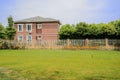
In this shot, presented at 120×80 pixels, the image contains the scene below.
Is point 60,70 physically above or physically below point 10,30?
below

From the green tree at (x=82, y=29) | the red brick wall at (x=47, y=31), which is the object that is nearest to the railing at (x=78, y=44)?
the green tree at (x=82, y=29)

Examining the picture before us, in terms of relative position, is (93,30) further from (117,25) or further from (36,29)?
(36,29)

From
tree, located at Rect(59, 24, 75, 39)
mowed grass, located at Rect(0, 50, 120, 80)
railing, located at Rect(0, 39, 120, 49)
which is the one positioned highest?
tree, located at Rect(59, 24, 75, 39)

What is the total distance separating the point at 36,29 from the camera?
4628 cm

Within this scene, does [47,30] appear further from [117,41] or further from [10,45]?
[117,41]

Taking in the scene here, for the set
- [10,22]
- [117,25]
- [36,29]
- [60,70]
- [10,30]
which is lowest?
[60,70]

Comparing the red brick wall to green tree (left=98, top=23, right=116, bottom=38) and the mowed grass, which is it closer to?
green tree (left=98, top=23, right=116, bottom=38)

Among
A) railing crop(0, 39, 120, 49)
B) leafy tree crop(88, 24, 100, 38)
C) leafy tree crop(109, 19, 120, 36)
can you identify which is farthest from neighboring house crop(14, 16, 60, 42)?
leafy tree crop(109, 19, 120, 36)

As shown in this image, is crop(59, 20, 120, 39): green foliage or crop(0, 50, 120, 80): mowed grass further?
crop(59, 20, 120, 39): green foliage

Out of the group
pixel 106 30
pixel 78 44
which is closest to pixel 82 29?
pixel 78 44

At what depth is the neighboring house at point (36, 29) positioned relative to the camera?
45.4 m

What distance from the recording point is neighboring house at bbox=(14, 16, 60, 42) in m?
45.4

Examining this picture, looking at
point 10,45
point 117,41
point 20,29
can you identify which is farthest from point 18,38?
point 117,41

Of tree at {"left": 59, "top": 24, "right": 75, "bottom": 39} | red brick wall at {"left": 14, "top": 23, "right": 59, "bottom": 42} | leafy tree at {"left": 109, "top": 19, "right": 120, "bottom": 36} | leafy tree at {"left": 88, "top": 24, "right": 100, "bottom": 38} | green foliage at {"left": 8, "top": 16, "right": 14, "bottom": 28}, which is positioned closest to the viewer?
leafy tree at {"left": 109, "top": 19, "right": 120, "bottom": 36}
